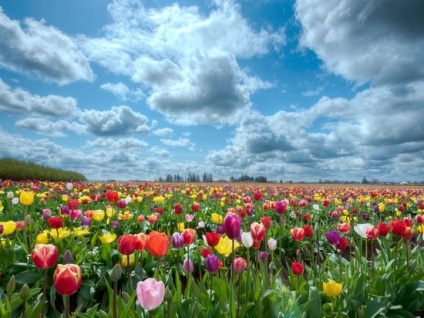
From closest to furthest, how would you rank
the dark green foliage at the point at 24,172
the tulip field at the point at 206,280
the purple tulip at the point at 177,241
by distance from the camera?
the tulip field at the point at 206,280, the purple tulip at the point at 177,241, the dark green foliage at the point at 24,172


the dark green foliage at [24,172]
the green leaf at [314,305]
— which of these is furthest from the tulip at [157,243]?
the dark green foliage at [24,172]

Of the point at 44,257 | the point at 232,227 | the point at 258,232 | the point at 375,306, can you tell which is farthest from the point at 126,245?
the point at 375,306

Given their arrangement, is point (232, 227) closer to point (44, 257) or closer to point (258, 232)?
point (258, 232)

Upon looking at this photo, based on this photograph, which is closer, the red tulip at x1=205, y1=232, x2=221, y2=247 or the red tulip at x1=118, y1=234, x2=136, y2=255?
the red tulip at x1=118, y1=234, x2=136, y2=255

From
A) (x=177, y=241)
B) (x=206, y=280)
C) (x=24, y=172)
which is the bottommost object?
(x=206, y=280)

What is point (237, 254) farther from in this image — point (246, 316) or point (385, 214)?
point (385, 214)

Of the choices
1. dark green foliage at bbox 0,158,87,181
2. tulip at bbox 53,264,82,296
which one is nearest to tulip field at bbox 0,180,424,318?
tulip at bbox 53,264,82,296

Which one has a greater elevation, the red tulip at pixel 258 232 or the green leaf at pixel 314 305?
the red tulip at pixel 258 232

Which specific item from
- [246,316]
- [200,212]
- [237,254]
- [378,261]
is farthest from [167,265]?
[200,212]

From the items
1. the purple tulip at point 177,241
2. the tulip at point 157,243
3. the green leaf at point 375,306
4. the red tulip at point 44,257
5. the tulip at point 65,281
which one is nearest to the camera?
the tulip at point 65,281

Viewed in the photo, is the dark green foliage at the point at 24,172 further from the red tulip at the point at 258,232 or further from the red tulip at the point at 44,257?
the red tulip at the point at 258,232

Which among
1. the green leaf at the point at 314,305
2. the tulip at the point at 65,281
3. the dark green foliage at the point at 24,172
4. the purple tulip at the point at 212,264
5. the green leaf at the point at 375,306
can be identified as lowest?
the green leaf at the point at 375,306

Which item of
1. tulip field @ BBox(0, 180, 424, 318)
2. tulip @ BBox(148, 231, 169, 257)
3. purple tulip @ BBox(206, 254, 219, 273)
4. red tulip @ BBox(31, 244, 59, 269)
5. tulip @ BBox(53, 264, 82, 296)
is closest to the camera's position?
tulip @ BBox(53, 264, 82, 296)

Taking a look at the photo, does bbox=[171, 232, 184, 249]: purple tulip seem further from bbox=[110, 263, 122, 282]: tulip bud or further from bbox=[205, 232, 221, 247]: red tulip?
bbox=[110, 263, 122, 282]: tulip bud
